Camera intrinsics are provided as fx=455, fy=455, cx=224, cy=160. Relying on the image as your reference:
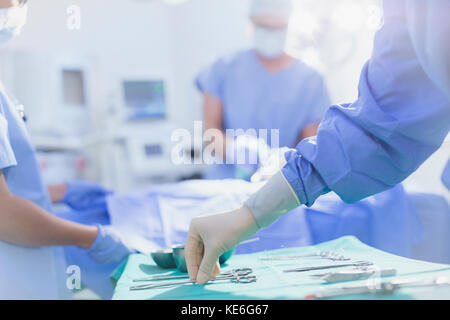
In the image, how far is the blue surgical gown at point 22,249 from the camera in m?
0.87

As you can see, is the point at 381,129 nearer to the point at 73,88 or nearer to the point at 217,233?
the point at 217,233

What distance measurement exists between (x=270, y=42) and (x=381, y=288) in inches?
52.5

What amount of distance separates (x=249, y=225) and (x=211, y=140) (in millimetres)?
870

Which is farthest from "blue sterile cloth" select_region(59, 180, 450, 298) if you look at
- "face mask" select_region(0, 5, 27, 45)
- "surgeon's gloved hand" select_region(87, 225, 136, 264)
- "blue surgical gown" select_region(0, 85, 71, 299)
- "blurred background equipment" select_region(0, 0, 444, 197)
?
"blurred background equipment" select_region(0, 0, 444, 197)

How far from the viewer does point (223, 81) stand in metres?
1.96

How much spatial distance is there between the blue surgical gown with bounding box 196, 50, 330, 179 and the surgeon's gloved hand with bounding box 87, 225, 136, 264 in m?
0.70

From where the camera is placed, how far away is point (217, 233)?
723mm

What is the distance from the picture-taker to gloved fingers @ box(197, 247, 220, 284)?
0.72 meters

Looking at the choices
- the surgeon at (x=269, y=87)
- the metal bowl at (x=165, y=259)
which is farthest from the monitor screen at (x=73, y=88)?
the metal bowl at (x=165, y=259)

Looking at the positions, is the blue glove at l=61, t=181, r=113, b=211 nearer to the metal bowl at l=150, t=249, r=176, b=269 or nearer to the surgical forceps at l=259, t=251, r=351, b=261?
the metal bowl at l=150, t=249, r=176, b=269

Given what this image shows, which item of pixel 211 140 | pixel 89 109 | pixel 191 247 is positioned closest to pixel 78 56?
pixel 89 109

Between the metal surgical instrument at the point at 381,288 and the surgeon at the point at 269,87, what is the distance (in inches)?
42.3

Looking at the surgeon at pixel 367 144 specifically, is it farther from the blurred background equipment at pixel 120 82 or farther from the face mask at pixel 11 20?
the blurred background equipment at pixel 120 82
